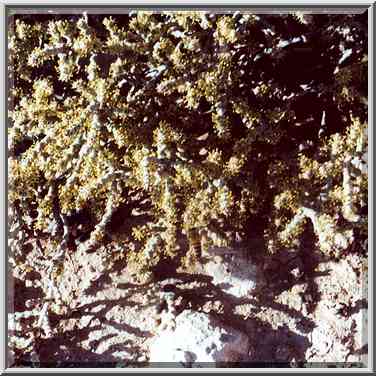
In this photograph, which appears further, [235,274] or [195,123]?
[235,274]

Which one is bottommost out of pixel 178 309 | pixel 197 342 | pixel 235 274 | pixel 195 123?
pixel 197 342

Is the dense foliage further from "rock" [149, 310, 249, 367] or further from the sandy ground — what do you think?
"rock" [149, 310, 249, 367]

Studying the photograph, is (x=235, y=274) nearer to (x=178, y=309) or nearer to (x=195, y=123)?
(x=178, y=309)

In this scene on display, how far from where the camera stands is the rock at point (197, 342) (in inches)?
113

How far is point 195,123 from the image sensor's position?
2.85m

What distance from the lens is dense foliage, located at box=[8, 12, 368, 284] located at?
8.63 ft

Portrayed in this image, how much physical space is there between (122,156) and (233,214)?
2.13ft

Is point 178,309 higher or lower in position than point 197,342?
higher

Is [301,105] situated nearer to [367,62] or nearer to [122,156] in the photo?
[367,62]

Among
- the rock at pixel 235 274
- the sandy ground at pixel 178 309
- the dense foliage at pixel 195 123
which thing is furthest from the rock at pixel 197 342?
the dense foliage at pixel 195 123

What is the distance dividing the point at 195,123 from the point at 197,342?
3.81 ft

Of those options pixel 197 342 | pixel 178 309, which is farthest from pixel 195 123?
pixel 197 342

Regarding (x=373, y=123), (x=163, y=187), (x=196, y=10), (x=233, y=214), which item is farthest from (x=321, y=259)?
(x=196, y=10)

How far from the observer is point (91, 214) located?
2.99m
